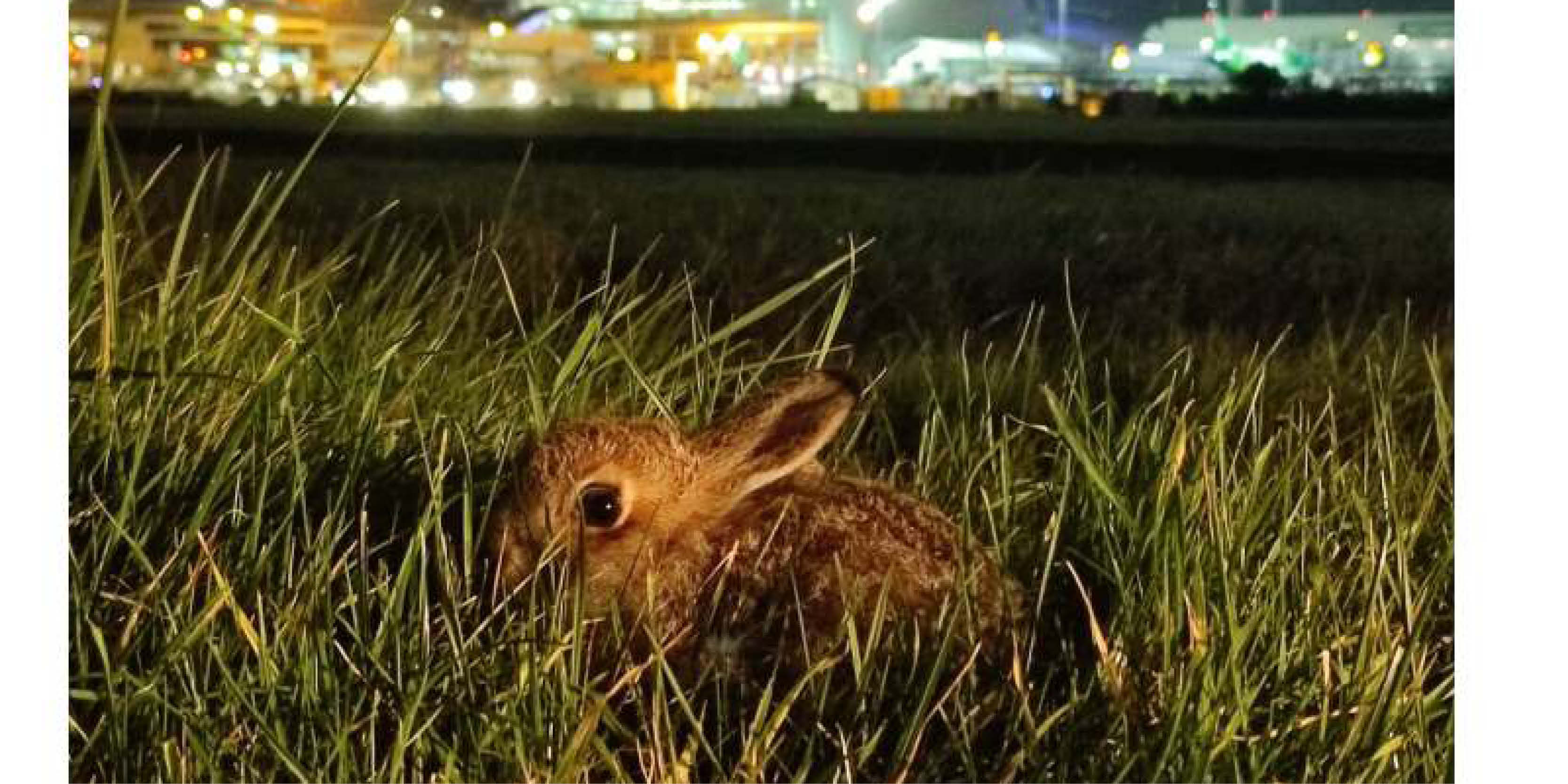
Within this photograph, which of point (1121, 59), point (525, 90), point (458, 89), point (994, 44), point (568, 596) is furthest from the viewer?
point (525, 90)

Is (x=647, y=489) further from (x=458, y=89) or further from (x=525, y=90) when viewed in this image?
(x=525, y=90)

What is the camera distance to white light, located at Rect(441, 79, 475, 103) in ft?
47.2

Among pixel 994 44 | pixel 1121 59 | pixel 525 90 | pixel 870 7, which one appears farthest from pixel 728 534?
pixel 525 90

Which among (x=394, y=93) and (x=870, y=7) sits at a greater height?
(x=394, y=93)

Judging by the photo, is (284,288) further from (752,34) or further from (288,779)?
(752,34)

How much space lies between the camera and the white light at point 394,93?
13.0 metres

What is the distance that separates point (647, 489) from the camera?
1.96m

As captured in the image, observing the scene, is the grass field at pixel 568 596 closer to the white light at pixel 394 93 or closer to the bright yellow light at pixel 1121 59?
the bright yellow light at pixel 1121 59

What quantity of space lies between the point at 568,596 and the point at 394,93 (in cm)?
1245

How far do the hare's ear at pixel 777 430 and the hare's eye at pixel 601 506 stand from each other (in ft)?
0.36

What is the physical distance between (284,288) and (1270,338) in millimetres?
2485

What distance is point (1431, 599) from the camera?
209 cm

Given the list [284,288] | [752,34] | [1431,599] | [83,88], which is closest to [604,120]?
[752,34]

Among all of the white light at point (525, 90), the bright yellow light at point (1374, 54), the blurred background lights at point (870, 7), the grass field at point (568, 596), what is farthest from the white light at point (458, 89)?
the grass field at point (568, 596)
